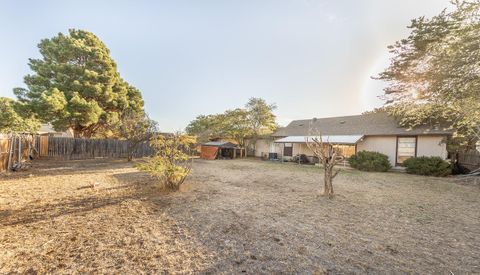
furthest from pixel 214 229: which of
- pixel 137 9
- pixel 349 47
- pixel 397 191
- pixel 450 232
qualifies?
pixel 349 47

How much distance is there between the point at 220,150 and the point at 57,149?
43.2ft

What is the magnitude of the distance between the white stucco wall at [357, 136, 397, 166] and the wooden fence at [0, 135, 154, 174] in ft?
59.8

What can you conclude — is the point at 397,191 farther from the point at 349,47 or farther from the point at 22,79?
the point at 22,79

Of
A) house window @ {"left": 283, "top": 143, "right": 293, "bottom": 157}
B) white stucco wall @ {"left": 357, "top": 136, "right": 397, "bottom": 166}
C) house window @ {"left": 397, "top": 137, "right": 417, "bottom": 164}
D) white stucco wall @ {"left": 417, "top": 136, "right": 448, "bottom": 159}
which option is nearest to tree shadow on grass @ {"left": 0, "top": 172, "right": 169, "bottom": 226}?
white stucco wall @ {"left": 357, "top": 136, "right": 397, "bottom": 166}

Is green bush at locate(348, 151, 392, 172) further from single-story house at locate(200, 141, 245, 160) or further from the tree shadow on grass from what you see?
the tree shadow on grass

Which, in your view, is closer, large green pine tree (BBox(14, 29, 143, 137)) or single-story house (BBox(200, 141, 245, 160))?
large green pine tree (BBox(14, 29, 143, 137))

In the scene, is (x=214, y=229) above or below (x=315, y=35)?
below

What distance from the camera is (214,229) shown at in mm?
3699

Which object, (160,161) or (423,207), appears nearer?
(423,207)

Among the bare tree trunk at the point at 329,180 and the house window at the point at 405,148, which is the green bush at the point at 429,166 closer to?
the house window at the point at 405,148

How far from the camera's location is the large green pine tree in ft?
47.9

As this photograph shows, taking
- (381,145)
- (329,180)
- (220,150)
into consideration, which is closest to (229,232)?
(329,180)

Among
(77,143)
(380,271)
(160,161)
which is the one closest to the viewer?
A: (380,271)

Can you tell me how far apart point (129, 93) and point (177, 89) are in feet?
19.7
